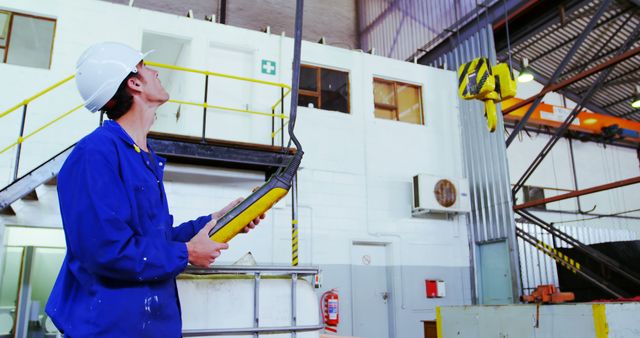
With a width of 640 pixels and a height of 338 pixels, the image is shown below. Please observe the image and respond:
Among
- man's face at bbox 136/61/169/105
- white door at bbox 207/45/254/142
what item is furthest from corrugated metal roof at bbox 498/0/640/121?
man's face at bbox 136/61/169/105

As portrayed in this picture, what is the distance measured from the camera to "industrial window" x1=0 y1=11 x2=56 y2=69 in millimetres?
8445

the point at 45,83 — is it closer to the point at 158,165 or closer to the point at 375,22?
the point at 158,165

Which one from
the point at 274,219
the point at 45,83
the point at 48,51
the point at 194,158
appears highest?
the point at 48,51

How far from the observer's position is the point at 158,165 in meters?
1.95

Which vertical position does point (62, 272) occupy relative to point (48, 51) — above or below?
below

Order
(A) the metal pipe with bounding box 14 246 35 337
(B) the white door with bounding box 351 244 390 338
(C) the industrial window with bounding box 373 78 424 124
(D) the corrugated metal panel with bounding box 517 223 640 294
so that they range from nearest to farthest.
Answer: (A) the metal pipe with bounding box 14 246 35 337 < (B) the white door with bounding box 351 244 390 338 < (C) the industrial window with bounding box 373 78 424 124 < (D) the corrugated metal panel with bounding box 517 223 640 294

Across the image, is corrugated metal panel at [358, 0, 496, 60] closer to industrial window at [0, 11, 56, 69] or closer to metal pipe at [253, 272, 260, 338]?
industrial window at [0, 11, 56, 69]

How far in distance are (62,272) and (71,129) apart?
7358 mm

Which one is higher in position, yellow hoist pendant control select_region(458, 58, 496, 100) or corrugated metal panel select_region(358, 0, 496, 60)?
corrugated metal panel select_region(358, 0, 496, 60)

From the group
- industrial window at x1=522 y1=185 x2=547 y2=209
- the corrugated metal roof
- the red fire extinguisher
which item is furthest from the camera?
industrial window at x1=522 y1=185 x2=547 y2=209

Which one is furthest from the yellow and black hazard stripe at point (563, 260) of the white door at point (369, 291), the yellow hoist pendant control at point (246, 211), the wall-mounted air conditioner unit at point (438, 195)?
the yellow hoist pendant control at point (246, 211)

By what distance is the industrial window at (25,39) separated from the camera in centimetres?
845

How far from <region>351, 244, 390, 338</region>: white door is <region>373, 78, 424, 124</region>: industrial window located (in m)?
3.08


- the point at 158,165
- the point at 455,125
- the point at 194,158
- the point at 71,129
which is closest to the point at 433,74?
the point at 455,125
